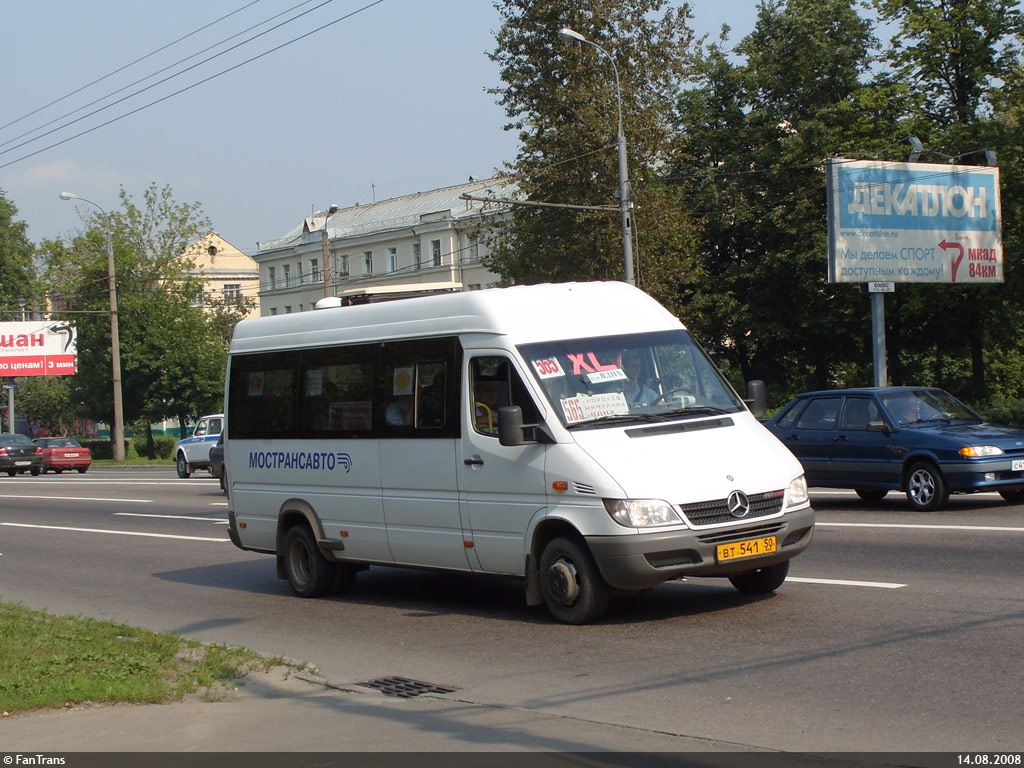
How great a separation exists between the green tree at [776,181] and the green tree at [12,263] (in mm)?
58779

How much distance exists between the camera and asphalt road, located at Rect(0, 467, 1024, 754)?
616 centimetres

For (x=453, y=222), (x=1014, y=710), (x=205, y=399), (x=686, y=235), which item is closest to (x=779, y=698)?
(x=1014, y=710)

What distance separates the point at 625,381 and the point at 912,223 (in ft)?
74.8

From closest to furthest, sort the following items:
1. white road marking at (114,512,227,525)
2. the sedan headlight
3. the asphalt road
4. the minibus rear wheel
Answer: the asphalt road
the minibus rear wheel
the sedan headlight
white road marking at (114,512,227,525)

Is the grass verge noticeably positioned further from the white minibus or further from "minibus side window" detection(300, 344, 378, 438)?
"minibus side window" detection(300, 344, 378, 438)

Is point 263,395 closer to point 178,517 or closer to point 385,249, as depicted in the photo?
point 178,517

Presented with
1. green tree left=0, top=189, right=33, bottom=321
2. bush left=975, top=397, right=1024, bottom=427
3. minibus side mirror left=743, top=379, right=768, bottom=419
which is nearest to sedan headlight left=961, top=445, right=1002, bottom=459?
minibus side mirror left=743, top=379, right=768, bottom=419

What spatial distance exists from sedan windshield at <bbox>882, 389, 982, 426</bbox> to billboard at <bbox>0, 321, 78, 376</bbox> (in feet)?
188

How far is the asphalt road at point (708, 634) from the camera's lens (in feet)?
20.2

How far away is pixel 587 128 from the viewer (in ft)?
140

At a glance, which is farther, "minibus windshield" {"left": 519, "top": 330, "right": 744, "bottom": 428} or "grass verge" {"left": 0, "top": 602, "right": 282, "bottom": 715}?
"minibus windshield" {"left": 519, "top": 330, "right": 744, "bottom": 428}

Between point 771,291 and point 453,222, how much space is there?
3389 cm

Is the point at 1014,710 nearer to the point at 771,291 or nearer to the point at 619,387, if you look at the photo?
the point at 619,387

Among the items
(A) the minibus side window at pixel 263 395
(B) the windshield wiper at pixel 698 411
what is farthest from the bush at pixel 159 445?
(B) the windshield wiper at pixel 698 411
